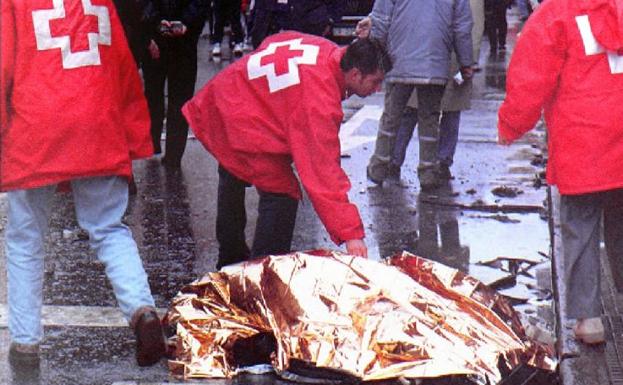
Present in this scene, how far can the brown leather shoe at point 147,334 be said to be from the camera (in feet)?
19.5

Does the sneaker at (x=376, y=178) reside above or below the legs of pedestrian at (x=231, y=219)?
below

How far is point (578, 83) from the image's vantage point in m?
6.33

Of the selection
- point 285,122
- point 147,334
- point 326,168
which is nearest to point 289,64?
point 285,122

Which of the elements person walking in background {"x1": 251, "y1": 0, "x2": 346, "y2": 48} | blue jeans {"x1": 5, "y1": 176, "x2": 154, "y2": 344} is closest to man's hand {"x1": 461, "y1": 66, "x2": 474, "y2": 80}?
person walking in background {"x1": 251, "y1": 0, "x2": 346, "y2": 48}

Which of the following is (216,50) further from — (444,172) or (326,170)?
(326,170)

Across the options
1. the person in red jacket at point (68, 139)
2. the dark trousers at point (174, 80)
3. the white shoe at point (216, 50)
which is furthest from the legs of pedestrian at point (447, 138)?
the white shoe at point (216, 50)

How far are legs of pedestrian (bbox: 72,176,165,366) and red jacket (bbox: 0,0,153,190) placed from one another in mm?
143

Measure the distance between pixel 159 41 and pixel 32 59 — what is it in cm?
491

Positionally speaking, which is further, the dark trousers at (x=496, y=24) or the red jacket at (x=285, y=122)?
the dark trousers at (x=496, y=24)

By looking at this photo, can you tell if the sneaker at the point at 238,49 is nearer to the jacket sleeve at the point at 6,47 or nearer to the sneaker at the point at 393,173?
the sneaker at the point at 393,173

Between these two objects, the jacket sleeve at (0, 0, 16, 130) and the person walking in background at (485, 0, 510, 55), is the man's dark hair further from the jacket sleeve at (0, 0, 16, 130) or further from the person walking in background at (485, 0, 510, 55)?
the person walking in background at (485, 0, 510, 55)

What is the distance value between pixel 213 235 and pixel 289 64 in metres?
2.53

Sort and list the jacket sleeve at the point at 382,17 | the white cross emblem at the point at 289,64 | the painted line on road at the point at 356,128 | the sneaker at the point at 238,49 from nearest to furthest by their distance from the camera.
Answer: the white cross emblem at the point at 289,64 → the jacket sleeve at the point at 382,17 → the painted line on road at the point at 356,128 → the sneaker at the point at 238,49

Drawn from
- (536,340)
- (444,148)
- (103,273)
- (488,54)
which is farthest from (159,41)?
(488,54)
